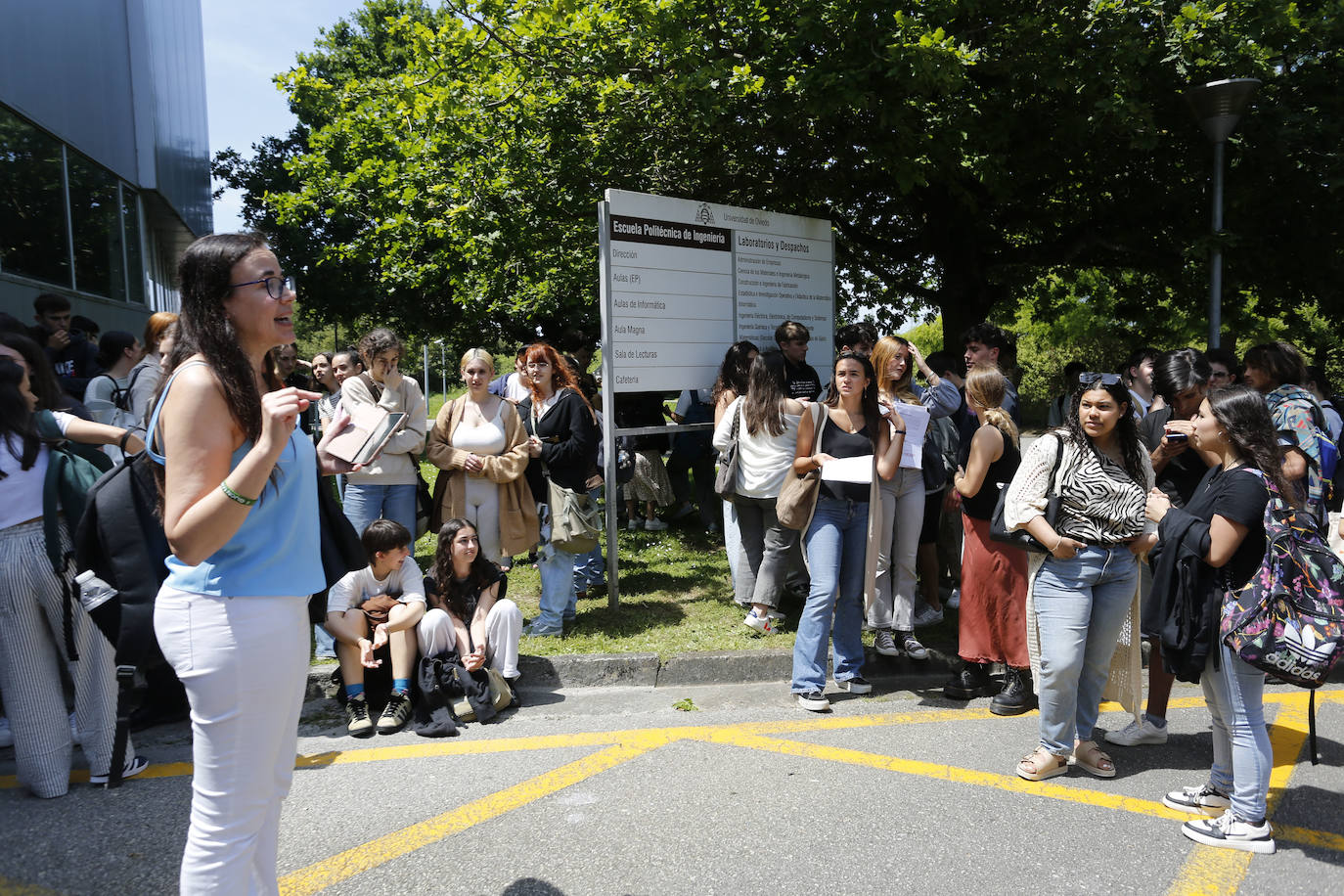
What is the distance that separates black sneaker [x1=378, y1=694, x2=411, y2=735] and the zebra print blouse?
327cm

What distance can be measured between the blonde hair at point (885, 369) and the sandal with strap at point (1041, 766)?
2.34 m

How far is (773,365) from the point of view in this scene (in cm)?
639

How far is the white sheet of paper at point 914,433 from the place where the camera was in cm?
576

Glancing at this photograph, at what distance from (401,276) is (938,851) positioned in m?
12.1

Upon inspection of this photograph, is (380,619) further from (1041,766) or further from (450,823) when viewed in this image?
(1041,766)

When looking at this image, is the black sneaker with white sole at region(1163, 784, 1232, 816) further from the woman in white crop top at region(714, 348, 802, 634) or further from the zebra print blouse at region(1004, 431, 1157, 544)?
the woman in white crop top at region(714, 348, 802, 634)

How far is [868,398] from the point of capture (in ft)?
18.7

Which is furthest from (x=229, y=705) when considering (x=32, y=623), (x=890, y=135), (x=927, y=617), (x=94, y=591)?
(x=890, y=135)

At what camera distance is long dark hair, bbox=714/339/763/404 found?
709cm

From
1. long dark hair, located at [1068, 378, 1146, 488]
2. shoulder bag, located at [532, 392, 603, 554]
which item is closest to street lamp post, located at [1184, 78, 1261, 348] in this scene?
long dark hair, located at [1068, 378, 1146, 488]

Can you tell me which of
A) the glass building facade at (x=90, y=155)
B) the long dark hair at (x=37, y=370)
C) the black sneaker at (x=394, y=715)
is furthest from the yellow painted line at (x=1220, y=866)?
the glass building facade at (x=90, y=155)

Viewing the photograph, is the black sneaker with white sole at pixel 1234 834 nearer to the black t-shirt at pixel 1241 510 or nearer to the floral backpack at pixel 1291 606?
the floral backpack at pixel 1291 606

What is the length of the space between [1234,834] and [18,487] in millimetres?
5257

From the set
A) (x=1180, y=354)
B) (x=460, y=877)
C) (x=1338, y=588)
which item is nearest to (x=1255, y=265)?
(x=1180, y=354)
